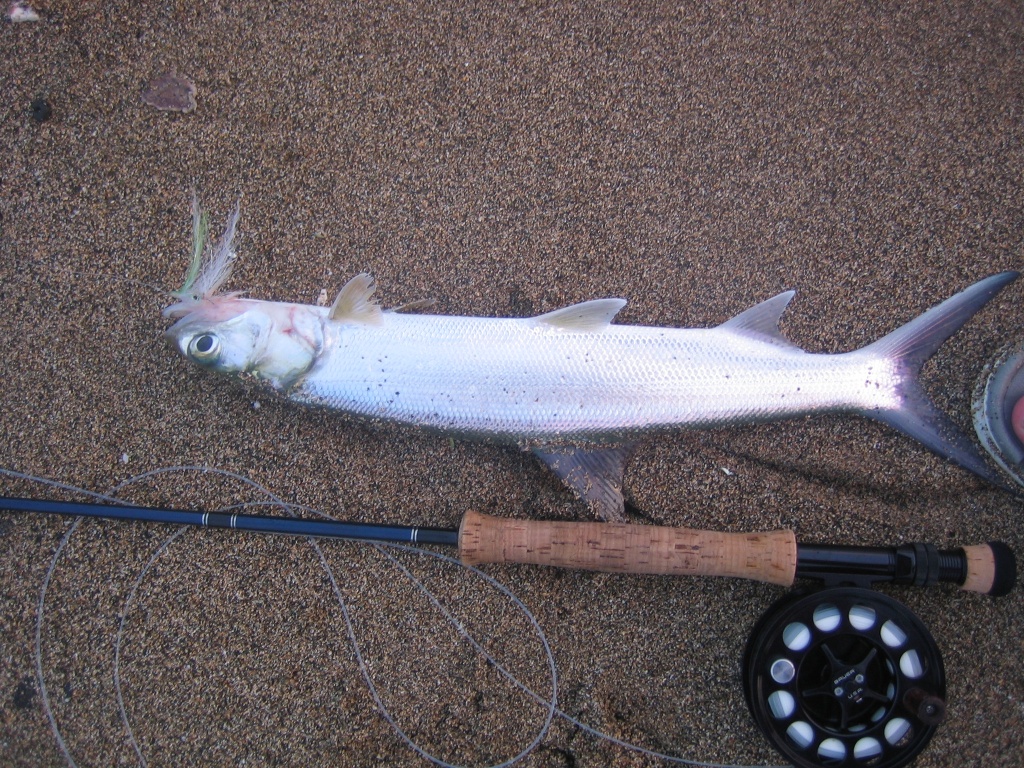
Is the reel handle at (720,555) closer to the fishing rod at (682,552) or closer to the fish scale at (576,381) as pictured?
the fishing rod at (682,552)

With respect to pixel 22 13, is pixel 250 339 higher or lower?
lower

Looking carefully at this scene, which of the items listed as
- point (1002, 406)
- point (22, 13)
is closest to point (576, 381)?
point (1002, 406)

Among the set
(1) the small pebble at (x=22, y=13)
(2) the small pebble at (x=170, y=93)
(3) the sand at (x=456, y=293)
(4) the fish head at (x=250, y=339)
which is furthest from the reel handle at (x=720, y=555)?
(1) the small pebble at (x=22, y=13)

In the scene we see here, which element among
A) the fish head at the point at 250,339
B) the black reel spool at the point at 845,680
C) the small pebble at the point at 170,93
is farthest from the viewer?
the small pebble at the point at 170,93

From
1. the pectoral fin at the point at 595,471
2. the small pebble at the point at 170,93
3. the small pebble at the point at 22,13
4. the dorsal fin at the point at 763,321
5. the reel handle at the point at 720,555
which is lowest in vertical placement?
the reel handle at the point at 720,555

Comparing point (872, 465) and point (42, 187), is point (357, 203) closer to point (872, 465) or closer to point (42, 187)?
point (42, 187)

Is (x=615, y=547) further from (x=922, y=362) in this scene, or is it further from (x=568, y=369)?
(x=922, y=362)

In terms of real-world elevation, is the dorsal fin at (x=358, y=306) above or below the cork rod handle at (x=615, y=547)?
above

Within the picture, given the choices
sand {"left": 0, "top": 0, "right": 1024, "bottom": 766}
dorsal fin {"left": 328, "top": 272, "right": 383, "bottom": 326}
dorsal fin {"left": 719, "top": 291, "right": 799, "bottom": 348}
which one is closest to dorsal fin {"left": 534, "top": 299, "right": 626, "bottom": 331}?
sand {"left": 0, "top": 0, "right": 1024, "bottom": 766}

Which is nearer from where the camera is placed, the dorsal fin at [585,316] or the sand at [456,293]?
the dorsal fin at [585,316]
